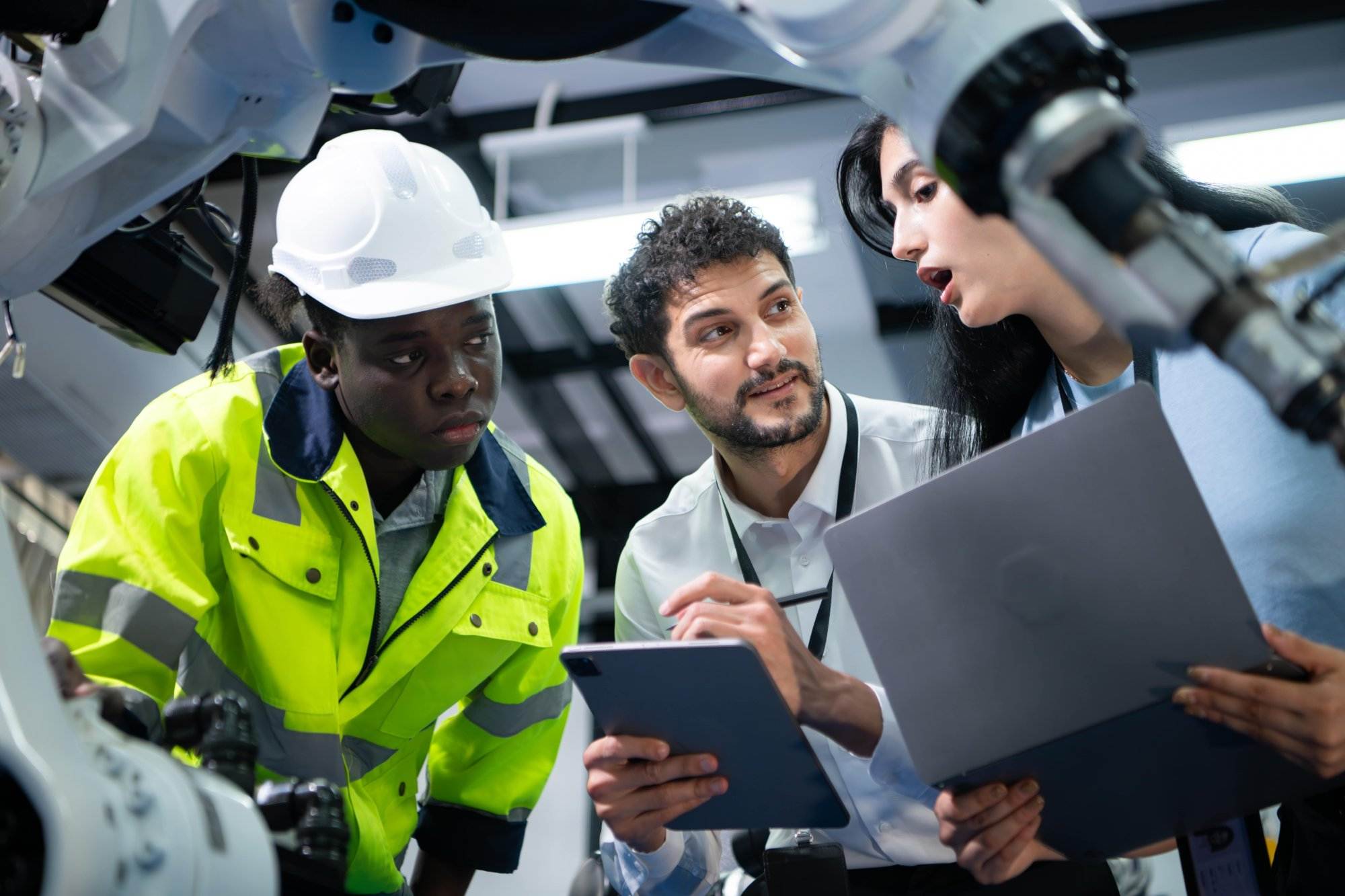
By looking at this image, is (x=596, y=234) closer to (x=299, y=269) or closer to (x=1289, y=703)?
(x=299, y=269)

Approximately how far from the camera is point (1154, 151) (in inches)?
82.2

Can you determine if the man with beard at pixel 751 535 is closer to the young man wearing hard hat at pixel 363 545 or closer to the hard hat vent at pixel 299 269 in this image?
the young man wearing hard hat at pixel 363 545

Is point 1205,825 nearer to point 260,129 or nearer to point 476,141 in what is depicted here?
point 260,129

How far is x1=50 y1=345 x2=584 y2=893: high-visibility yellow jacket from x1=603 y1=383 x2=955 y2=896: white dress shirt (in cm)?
21

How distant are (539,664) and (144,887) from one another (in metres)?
1.64

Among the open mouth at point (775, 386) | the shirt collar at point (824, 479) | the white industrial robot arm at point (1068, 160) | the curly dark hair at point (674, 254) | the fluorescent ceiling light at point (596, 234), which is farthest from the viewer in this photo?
the fluorescent ceiling light at point (596, 234)

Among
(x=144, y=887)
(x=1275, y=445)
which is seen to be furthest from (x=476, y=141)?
(x=144, y=887)

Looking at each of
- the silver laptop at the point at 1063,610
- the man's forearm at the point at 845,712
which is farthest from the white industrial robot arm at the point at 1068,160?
the man's forearm at the point at 845,712

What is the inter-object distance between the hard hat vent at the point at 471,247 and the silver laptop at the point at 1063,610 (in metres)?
1.08

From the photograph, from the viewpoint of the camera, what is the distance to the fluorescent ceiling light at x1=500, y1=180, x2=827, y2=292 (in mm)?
4688

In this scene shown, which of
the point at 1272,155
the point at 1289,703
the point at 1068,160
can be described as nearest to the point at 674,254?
the point at 1289,703

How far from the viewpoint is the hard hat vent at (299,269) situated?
2.25 meters

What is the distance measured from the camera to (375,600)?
222 centimetres

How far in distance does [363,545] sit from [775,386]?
812 mm
